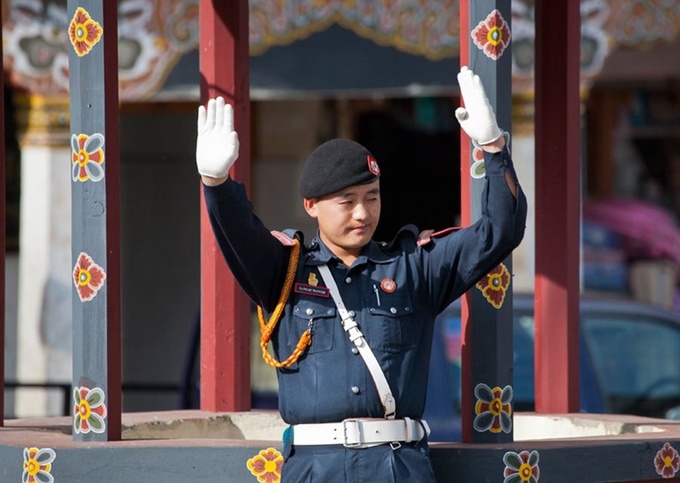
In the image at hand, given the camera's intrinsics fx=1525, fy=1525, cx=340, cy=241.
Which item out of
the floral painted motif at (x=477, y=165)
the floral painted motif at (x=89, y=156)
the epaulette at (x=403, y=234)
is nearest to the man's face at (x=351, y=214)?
the epaulette at (x=403, y=234)

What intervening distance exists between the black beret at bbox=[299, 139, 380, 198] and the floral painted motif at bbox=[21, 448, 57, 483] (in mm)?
907

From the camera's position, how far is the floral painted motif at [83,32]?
389 centimetres

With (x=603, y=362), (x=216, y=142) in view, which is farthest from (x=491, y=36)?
(x=603, y=362)

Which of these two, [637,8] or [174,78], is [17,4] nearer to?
[174,78]

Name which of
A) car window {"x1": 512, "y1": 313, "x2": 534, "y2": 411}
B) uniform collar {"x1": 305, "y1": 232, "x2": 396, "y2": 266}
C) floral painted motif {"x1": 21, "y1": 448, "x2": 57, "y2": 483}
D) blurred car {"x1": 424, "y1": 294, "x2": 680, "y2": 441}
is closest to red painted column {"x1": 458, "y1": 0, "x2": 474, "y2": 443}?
uniform collar {"x1": 305, "y1": 232, "x2": 396, "y2": 266}

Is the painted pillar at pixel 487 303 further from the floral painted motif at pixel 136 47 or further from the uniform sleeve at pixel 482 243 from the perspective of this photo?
the floral painted motif at pixel 136 47

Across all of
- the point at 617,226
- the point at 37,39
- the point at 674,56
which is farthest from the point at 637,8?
the point at 37,39

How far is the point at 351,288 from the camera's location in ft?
11.7

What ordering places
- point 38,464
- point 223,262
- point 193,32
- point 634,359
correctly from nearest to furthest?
point 38,464 → point 223,262 → point 634,359 → point 193,32

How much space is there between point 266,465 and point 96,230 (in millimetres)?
738

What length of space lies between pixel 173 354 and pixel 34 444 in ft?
20.3

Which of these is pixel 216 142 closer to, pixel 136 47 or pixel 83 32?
pixel 83 32

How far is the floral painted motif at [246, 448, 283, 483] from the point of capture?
12.0ft

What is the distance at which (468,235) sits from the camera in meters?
3.56
